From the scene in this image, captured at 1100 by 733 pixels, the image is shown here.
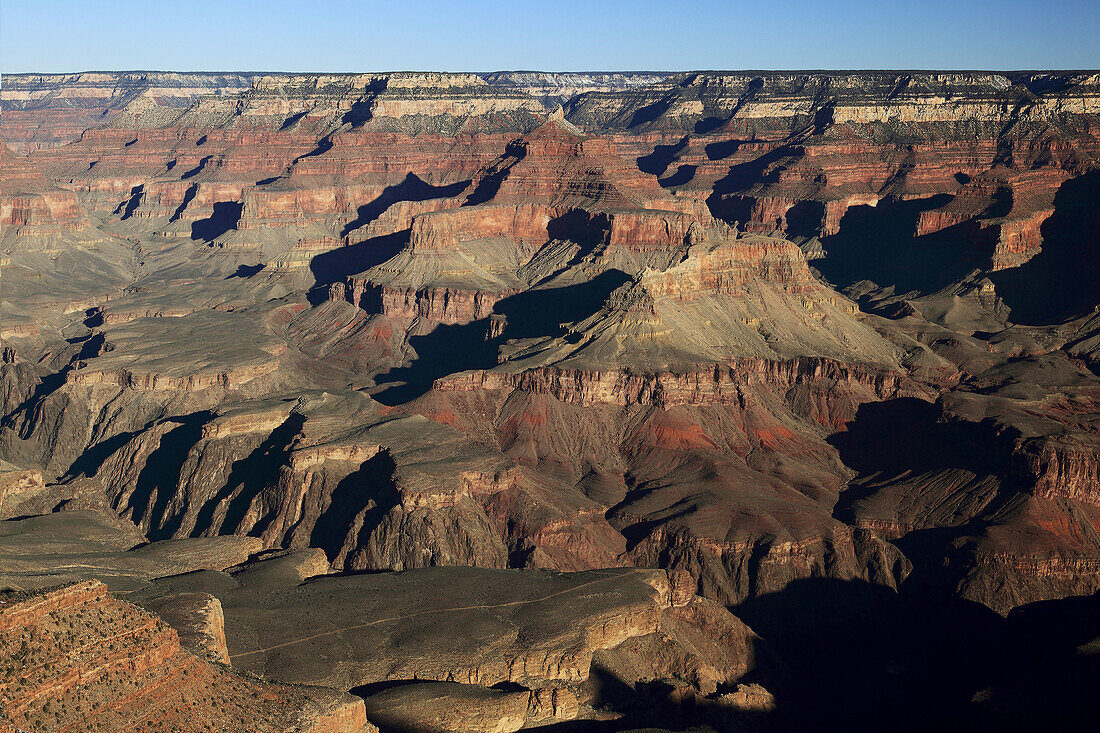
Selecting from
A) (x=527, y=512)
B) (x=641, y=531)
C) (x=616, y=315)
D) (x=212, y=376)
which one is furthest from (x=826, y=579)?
(x=212, y=376)

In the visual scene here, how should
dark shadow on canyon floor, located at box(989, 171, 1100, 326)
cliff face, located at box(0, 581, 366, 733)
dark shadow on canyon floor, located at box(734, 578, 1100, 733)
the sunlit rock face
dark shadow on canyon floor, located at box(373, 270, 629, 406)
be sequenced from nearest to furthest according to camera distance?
cliff face, located at box(0, 581, 366, 733), dark shadow on canyon floor, located at box(734, 578, 1100, 733), the sunlit rock face, dark shadow on canyon floor, located at box(373, 270, 629, 406), dark shadow on canyon floor, located at box(989, 171, 1100, 326)

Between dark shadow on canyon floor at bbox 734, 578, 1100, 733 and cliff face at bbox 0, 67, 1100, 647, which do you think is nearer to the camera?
dark shadow on canyon floor at bbox 734, 578, 1100, 733

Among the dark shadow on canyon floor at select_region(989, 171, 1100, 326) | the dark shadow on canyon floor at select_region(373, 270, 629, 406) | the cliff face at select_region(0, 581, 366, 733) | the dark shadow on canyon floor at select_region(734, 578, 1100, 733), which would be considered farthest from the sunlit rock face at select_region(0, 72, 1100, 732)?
the dark shadow on canyon floor at select_region(989, 171, 1100, 326)

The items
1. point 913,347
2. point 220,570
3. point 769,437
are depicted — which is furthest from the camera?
point 913,347

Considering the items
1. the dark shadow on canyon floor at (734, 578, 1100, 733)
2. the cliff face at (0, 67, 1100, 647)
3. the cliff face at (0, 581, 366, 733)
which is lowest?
the dark shadow on canyon floor at (734, 578, 1100, 733)

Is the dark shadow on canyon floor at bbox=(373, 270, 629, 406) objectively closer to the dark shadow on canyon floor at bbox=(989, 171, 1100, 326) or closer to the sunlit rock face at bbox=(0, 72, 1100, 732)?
the sunlit rock face at bbox=(0, 72, 1100, 732)

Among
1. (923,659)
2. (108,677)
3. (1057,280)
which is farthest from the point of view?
(1057,280)

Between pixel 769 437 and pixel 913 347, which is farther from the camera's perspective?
pixel 913 347

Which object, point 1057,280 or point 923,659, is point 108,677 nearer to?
point 923,659

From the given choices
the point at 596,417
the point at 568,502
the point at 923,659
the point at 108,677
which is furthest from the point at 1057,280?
the point at 108,677

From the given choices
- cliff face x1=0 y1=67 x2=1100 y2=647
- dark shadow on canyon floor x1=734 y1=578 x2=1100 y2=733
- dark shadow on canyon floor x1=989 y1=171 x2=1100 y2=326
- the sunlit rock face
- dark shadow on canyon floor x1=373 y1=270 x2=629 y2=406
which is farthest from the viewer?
dark shadow on canyon floor x1=989 y1=171 x2=1100 y2=326

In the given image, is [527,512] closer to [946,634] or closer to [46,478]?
[946,634]
